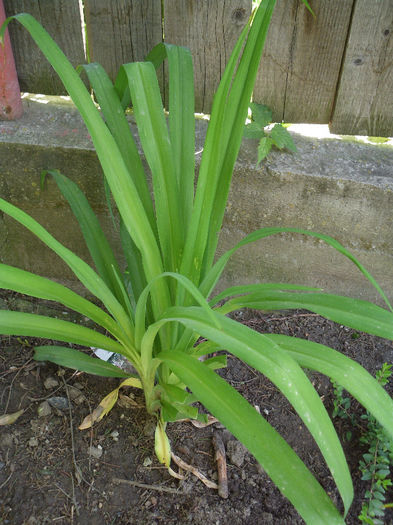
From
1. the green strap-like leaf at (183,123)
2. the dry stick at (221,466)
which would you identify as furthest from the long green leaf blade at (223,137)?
the dry stick at (221,466)

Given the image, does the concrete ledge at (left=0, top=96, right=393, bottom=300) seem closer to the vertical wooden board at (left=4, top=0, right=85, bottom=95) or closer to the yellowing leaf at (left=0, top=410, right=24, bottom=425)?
the vertical wooden board at (left=4, top=0, right=85, bottom=95)

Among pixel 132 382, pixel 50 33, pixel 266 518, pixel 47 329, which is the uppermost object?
pixel 50 33

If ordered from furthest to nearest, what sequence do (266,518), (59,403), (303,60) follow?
(303,60), (59,403), (266,518)

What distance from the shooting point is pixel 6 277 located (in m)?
1.03

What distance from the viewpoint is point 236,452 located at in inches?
53.0

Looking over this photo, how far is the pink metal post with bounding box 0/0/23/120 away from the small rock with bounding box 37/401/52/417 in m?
0.89

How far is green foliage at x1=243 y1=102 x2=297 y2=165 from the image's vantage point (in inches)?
59.2

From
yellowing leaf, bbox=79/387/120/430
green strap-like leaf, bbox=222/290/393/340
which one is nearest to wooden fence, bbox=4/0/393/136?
green strap-like leaf, bbox=222/290/393/340

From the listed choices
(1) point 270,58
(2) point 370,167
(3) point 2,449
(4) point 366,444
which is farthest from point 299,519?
(1) point 270,58

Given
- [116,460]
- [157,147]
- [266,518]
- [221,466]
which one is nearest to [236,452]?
[221,466]

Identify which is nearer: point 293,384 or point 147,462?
point 293,384

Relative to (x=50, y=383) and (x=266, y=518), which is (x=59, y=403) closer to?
(x=50, y=383)

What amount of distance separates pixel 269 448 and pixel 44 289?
567 mm

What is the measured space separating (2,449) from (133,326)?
50cm
